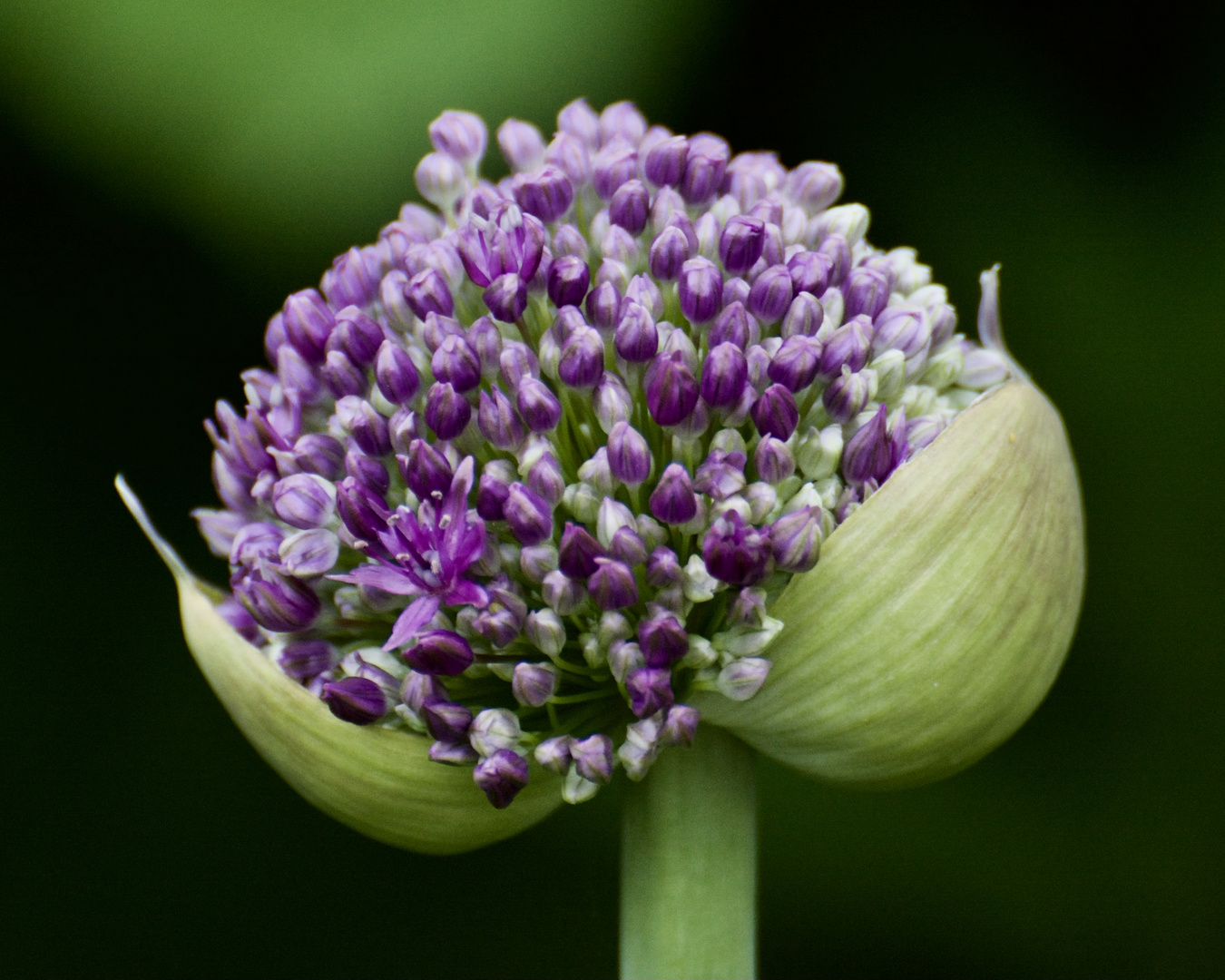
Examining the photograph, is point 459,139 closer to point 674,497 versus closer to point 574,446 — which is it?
point 574,446

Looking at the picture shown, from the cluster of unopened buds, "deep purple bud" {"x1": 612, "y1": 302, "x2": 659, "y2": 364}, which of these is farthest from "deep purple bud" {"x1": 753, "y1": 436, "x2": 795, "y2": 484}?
"deep purple bud" {"x1": 612, "y1": 302, "x2": 659, "y2": 364}

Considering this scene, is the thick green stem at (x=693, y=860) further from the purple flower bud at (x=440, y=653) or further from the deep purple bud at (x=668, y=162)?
the deep purple bud at (x=668, y=162)

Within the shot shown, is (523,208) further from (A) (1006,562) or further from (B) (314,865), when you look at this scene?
(B) (314,865)

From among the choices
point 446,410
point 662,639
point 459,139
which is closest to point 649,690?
point 662,639

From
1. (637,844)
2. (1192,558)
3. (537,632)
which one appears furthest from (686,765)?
(1192,558)

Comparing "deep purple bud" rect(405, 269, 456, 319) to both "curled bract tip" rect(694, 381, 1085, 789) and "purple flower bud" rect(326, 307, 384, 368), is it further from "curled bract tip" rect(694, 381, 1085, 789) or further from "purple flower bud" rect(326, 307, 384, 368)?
"curled bract tip" rect(694, 381, 1085, 789)
